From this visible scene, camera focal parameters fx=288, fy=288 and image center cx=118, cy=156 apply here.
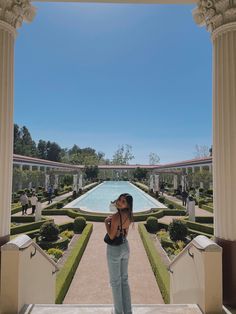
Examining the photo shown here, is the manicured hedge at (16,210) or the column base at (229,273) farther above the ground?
the column base at (229,273)

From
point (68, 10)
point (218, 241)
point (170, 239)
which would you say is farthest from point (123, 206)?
point (170, 239)

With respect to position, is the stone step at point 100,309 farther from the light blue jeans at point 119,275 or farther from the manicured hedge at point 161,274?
the manicured hedge at point 161,274

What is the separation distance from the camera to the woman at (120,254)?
2734 millimetres

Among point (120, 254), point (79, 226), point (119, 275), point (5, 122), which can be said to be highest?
point (5, 122)

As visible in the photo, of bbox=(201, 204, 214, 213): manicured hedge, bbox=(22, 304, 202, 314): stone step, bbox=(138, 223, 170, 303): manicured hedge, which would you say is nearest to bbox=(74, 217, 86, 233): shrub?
bbox=(138, 223, 170, 303): manicured hedge

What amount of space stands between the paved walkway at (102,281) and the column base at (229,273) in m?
1.96

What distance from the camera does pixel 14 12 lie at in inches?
140

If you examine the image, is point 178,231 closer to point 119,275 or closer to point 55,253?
point 55,253

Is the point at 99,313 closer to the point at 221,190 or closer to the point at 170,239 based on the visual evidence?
the point at 221,190

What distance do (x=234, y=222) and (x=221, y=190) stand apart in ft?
1.27

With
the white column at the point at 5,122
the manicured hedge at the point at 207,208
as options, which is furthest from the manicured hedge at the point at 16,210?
the white column at the point at 5,122

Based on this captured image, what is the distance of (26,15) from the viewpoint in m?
3.73

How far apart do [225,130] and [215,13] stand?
1.46 meters

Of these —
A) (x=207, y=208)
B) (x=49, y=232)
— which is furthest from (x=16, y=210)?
(x=207, y=208)
